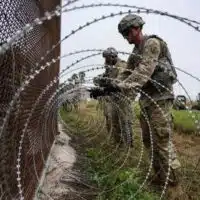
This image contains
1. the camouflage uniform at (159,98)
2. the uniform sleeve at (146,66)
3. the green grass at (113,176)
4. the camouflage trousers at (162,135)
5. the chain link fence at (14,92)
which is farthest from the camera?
the camouflage trousers at (162,135)

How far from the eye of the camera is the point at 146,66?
6.53 meters

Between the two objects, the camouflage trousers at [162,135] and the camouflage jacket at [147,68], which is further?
the camouflage trousers at [162,135]

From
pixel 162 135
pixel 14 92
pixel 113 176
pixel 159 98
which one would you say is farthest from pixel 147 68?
pixel 14 92

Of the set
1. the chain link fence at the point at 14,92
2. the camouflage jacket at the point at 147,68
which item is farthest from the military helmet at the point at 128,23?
the chain link fence at the point at 14,92

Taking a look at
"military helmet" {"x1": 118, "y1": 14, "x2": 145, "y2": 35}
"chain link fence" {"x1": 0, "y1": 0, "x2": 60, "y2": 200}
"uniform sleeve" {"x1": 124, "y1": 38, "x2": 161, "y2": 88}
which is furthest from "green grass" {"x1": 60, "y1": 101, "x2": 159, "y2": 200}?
"military helmet" {"x1": 118, "y1": 14, "x2": 145, "y2": 35}

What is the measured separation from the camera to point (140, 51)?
6.88 metres

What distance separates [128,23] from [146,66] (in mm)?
616

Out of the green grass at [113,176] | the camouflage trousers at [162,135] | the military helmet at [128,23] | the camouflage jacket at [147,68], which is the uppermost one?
the military helmet at [128,23]

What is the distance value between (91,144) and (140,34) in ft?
18.1

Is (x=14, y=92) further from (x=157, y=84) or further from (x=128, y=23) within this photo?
(x=157, y=84)

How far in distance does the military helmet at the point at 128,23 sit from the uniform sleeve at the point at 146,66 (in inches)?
11.3

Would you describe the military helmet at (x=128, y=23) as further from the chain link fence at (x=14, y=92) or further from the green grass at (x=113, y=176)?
the green grass at (x=113, y=176)

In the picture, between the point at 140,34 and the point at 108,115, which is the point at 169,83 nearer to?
the point at 140,34

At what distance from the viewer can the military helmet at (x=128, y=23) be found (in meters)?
6.74
